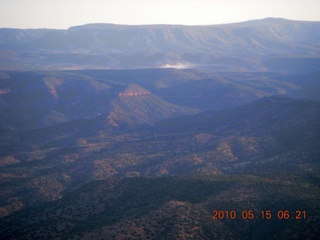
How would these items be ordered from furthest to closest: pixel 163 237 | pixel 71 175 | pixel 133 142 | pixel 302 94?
1. pixel 302 94
2. pixel 133 142
3. pixel 71 175
4. pixel 163 237

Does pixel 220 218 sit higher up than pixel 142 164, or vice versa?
pixel 220 218

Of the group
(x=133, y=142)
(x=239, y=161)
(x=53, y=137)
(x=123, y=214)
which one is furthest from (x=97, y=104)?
(x=123, y=214)

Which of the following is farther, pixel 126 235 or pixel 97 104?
pixel 97 104

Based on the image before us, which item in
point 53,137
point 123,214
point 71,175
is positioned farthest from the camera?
point 53,137

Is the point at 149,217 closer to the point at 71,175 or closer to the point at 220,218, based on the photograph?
the point at 220,218

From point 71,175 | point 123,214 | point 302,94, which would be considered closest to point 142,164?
point 71,175

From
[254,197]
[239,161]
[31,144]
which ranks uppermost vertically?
[254,197]
